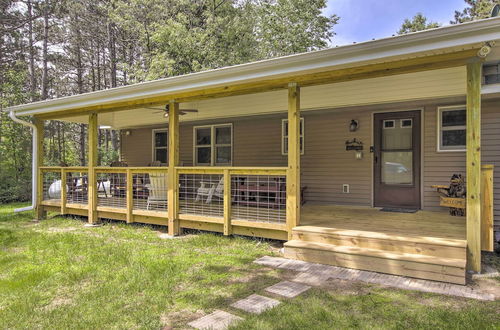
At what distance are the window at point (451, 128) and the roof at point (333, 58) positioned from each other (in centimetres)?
293

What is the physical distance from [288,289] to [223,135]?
5.76m

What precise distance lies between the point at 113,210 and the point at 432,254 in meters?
5.48

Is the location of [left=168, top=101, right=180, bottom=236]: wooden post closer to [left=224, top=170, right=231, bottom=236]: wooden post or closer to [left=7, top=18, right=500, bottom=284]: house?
[left=7, top=18, right=500, bottom=284]: house

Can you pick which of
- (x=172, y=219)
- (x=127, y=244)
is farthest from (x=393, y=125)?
(x=127, y=244)

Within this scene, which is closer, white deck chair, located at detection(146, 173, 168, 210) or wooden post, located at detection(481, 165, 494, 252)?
wooden post, located at detection(481, 165, 494, 252)

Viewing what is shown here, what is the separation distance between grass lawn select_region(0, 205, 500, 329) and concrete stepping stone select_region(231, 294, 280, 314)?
0.30 ft

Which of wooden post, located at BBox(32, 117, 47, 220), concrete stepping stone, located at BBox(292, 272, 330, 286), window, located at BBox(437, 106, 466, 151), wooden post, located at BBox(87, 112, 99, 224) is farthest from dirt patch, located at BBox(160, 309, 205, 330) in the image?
wooden post, located at BBox(32, 117, 47, 220)

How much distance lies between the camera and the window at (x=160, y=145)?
31.9ft

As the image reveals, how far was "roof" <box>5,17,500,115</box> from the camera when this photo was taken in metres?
3.05

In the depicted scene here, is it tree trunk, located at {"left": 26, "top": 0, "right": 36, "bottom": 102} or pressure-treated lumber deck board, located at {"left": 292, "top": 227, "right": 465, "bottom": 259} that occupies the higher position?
tree trunk, located at {"left": 26, "top": 0, "right": 36, "bottom": 102}

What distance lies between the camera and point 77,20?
1590 cm

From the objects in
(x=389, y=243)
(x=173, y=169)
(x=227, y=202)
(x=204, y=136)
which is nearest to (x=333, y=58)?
(x=389, y=243)

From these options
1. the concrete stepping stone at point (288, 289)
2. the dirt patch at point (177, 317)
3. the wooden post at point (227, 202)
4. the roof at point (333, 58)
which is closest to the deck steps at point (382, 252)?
the concrete stepping stone at point (288, 289)

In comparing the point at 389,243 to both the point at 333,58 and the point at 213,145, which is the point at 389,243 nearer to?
the point at 333,58
